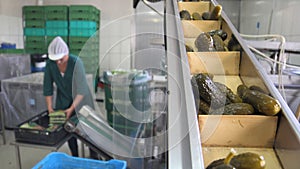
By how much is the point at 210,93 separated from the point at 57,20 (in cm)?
392

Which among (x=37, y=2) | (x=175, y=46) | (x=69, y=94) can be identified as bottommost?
(x=69, y=94)

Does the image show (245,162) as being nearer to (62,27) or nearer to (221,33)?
(221,33)

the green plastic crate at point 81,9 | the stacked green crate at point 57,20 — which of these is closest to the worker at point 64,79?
the green plastic crate at point 81,9

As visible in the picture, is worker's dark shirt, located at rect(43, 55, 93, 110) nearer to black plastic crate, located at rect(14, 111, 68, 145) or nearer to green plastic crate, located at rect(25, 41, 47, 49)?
black plastic crate, located at rect(14, 111, 68, 145)

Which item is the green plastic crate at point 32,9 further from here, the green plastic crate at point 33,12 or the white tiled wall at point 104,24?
the white tiled wall at point 104,24

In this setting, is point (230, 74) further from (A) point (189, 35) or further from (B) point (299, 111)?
(B) point (299, 111)

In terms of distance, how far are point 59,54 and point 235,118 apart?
1.80 m

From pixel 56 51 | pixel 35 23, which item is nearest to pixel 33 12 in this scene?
pixel 35 23

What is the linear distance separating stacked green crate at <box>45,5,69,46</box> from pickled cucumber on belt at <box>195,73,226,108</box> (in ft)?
12.4

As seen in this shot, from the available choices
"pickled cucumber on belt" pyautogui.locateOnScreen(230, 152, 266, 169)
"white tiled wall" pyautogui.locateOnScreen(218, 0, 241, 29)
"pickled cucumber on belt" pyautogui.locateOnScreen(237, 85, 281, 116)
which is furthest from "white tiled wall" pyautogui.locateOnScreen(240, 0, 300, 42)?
"pickled cucumber on belt" pyautogui.locateOnScreen(230, 152, 266, 169)

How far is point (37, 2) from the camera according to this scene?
14.3 ft

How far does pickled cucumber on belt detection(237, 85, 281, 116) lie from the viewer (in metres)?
0.62

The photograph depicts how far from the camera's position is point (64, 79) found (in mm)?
2133

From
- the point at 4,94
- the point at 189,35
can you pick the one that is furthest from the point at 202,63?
the point at 4,94
